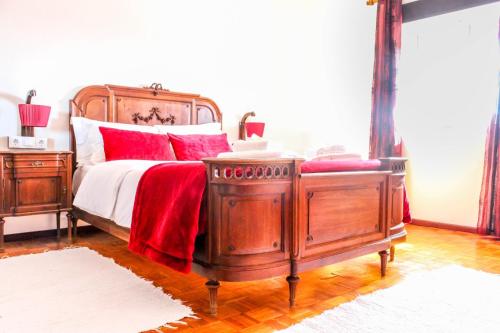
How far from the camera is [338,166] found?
8.13 feet

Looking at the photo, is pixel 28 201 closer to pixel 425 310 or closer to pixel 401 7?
pixel 425 310

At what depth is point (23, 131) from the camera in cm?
366

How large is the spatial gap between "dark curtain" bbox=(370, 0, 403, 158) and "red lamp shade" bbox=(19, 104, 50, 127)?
3749 millimetres

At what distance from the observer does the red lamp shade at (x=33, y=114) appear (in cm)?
351

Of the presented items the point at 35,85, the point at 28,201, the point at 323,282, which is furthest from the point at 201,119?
the point at 323,282

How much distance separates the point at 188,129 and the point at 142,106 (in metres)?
0.54

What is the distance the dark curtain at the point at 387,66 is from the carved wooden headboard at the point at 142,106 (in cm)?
203

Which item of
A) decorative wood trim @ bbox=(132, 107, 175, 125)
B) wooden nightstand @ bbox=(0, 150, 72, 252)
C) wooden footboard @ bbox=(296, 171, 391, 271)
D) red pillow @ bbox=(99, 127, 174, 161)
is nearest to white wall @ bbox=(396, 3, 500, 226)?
wooden footboard @ bbox=(296, 171, 391, 271)

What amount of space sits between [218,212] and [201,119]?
295cm

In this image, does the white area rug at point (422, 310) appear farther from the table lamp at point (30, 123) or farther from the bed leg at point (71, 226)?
the table lamp at point (30, 123)

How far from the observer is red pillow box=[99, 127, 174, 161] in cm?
362

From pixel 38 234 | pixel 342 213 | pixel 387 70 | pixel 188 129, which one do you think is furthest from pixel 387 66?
pixel 38 234

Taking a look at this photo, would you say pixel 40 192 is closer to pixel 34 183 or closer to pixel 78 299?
pixel 34 183

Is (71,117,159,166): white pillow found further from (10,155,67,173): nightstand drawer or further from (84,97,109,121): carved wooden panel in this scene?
(10,155,67,173): nightstand drawer
